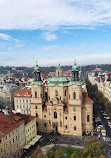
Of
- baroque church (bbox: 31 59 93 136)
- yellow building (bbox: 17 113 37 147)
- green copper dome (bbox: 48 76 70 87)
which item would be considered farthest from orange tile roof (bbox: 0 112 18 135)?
green copper dome (bbox: 48 76 70 87)

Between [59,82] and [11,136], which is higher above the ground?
[59,82]

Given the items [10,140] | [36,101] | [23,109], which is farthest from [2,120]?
[23,109]

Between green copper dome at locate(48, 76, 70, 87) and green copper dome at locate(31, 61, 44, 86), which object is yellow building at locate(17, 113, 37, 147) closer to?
green copper dome at locate(31, 61, 44, 86)

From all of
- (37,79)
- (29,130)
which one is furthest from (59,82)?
(29,130)

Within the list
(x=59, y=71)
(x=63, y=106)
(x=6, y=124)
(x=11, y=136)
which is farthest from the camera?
(x=59, y=71)

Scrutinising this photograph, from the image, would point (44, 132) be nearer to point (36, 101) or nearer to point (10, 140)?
point (36, 101)

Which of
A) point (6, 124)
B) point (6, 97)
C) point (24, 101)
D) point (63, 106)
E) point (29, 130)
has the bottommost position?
point (29, 130)

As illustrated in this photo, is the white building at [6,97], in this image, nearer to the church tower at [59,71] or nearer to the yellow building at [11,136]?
the church tower at [59,71]

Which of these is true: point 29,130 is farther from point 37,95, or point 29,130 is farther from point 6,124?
point 37,95
